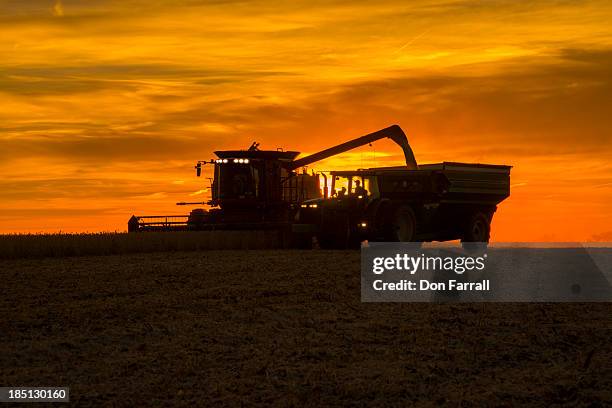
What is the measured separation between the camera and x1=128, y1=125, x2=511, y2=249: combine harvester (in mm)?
30000

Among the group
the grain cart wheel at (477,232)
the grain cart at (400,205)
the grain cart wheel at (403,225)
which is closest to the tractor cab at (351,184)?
the grain cart at (400,205)

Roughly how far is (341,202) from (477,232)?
671 cm

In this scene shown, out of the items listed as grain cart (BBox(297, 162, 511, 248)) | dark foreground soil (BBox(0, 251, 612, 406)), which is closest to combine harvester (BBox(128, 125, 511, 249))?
grain cart (BBox(297, 162, 511, 248))

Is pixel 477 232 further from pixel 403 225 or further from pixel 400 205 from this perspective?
pixel 400 205

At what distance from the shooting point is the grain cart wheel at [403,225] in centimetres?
2996

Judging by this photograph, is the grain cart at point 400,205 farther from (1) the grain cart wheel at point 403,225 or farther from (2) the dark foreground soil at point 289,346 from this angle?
(2) the dark foreground soil at point 289,346

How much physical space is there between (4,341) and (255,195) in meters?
25.7

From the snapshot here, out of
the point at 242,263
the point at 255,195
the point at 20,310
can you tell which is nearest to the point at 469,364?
the point at 20,310

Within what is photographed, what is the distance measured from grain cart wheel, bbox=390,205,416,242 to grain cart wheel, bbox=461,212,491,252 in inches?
121

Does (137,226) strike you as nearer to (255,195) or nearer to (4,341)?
(255,195)

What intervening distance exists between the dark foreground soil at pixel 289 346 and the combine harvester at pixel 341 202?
885cm

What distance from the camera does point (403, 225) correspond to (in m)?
30.5

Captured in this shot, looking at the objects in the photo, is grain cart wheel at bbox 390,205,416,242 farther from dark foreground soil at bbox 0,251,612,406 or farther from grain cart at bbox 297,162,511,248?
dark foreground soil at bbox 0,251,612,406

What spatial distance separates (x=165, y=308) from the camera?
674 inches
